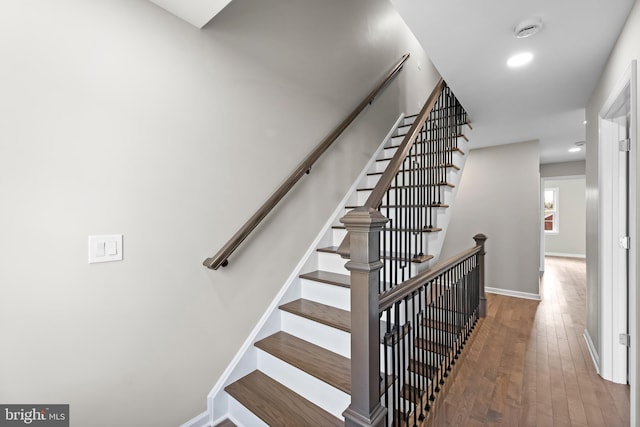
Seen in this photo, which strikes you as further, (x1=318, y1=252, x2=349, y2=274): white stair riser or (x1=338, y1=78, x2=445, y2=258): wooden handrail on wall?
(x1=318, y1=252, x2=349, y2=274): white stair riser

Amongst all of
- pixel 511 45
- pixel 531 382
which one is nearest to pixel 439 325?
pixel 531 382

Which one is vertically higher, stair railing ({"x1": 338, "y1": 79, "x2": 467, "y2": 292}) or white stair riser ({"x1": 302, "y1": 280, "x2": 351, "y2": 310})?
stair railing ({"x1": 338, "y1": 79, "x2": 467, "y2": 292})

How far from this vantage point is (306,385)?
5.29 ft

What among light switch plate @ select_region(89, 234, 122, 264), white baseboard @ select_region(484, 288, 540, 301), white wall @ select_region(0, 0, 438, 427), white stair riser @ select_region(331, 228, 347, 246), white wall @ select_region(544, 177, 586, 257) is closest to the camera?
white wall @ select_region(0, 0, 438, 427)

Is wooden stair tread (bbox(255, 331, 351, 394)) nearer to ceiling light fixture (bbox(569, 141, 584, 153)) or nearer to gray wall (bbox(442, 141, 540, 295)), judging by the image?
gray wall (bbox(442, 141, 540, 295))

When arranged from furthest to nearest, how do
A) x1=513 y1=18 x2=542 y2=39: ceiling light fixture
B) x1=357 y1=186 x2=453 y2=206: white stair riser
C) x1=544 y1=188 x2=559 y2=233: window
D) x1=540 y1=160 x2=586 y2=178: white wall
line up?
x1=544 y1=188 x2=559 y2=233: window
x1=540 y1=160 x2=586 y2=178: white wall
x1=357 y1=186 x2=453 y2=206: white stair riser
x1=513 y1=18 x2=542 y2=39: ceiling light fixture

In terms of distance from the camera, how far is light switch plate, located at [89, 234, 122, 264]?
4.19 feet

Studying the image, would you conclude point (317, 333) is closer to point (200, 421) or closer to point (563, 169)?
point (200, 421)

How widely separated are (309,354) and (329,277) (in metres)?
0.59

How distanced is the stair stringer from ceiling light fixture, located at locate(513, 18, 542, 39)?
5.71ft

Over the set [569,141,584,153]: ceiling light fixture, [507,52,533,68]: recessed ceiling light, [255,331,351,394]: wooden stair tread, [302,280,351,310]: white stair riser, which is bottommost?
[255,331,351,394]: wooden stair tread

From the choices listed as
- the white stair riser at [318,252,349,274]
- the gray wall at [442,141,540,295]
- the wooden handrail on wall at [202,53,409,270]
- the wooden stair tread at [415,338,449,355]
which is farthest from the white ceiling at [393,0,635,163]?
the wooden stair tread at [415,338,449,355]

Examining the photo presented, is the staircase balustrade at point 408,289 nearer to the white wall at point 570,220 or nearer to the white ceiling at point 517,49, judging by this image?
the white ceiling at point 517,49

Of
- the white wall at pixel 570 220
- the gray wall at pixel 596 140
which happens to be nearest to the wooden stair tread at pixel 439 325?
the gray wall at pixel 596 140
